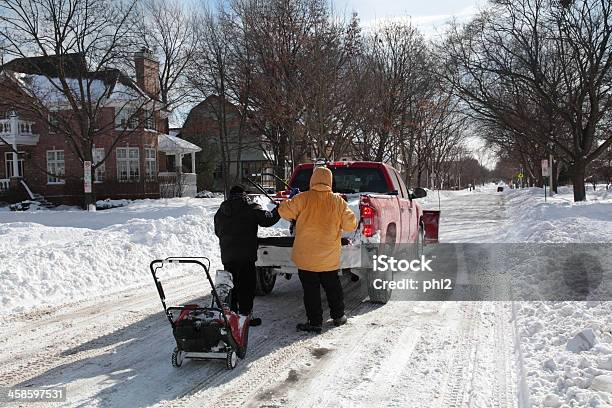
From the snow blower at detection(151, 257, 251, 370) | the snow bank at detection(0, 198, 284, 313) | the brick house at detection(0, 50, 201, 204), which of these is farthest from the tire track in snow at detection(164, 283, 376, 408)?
the brick house at detection(0, 50, 201, 204)

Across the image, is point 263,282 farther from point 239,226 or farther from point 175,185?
point 175,185

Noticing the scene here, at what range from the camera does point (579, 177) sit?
28.0 meters

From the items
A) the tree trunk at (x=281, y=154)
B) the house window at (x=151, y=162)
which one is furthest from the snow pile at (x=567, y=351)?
Result: the house window at (x=151, y=162)

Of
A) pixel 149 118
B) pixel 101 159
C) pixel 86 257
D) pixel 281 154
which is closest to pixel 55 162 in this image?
pixel 101 159

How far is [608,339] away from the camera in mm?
5148

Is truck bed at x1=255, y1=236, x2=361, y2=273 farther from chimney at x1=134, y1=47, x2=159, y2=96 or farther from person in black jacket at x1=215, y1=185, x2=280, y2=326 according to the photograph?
chimney at x1=134, y1=47, x2=159, y2=96

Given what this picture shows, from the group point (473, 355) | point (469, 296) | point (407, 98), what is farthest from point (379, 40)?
point (473, 355)

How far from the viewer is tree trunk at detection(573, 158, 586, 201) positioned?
27.6 m

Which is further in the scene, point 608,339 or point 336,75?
point 336,75

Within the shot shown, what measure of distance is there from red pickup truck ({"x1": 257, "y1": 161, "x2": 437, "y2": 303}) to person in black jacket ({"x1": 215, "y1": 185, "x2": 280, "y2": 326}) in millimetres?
825

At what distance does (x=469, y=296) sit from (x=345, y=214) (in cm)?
294

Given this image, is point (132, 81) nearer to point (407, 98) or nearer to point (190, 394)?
point (407, 98)

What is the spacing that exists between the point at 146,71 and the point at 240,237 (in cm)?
3402

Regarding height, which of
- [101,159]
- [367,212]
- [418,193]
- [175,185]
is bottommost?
[367,212]
